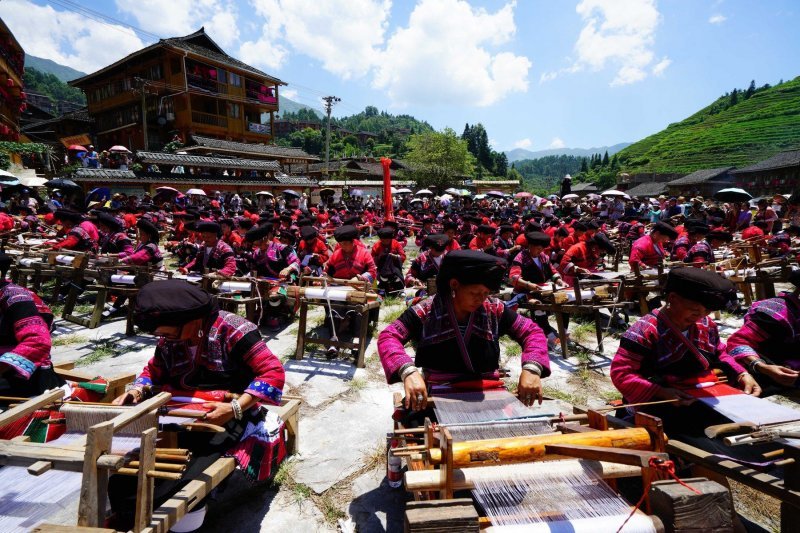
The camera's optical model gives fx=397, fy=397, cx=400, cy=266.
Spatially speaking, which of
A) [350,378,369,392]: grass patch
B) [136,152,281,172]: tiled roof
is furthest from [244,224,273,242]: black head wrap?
[136,152,281,172]: tiled roof

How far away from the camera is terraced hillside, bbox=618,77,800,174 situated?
199 ft

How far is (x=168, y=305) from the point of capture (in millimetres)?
2518

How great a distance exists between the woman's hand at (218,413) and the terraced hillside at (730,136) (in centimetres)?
7553

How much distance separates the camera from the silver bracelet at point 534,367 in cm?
293

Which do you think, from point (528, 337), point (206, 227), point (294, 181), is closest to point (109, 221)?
point (206, 227)

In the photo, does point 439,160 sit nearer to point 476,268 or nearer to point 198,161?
point 198,161

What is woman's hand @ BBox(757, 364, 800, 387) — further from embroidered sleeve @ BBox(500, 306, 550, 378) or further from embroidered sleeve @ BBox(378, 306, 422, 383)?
embroidered sleeve @ BBox(378, 306, 422, 383)

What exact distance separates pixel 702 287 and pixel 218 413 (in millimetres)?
3380

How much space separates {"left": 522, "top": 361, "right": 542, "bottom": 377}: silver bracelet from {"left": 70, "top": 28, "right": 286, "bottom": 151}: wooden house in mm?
40038

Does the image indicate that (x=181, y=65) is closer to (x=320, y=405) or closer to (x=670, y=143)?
(x=320, y=405)

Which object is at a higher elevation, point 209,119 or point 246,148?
point 209,119

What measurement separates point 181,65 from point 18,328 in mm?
39826

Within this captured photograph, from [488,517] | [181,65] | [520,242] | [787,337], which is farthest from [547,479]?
[181,65]

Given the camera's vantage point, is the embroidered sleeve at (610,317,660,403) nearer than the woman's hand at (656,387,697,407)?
No
